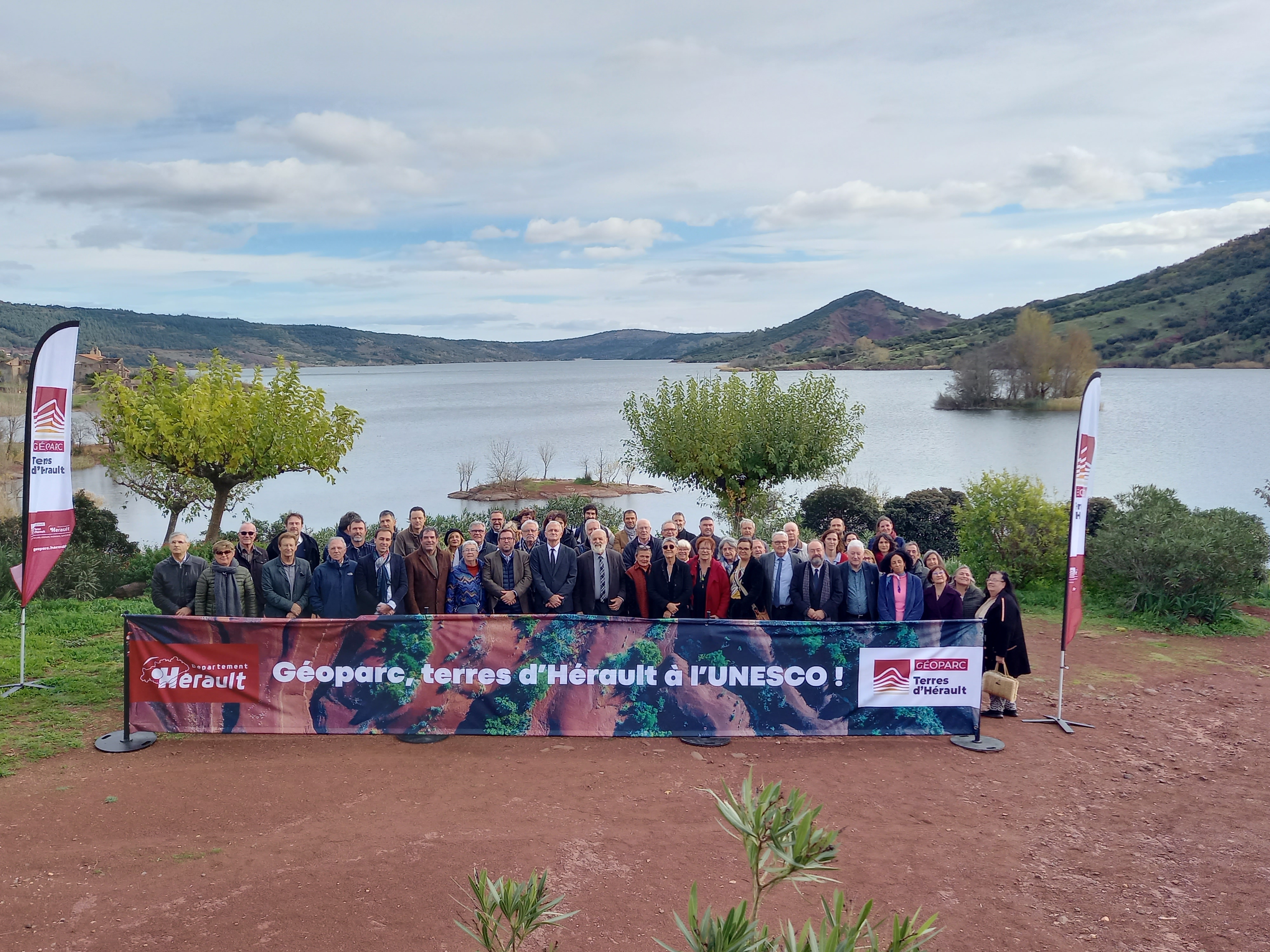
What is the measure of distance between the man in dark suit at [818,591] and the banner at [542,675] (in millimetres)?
1042

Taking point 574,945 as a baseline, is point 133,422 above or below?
above

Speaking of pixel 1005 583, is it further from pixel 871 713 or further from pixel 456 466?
pixel 456 466

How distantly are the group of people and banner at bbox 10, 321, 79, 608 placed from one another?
160cm

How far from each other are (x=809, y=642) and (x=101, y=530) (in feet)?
51.3

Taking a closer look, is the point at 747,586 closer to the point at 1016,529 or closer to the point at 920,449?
the point at 1016,529

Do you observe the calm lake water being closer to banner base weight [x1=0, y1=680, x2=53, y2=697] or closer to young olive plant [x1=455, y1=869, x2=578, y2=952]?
banner base weight [x1=0, y1=680, x2=53, y2=697]

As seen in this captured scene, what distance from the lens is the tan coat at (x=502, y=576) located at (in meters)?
10.4

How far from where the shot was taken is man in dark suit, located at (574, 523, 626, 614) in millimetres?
10617

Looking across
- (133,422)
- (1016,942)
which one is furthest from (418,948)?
(133,422)

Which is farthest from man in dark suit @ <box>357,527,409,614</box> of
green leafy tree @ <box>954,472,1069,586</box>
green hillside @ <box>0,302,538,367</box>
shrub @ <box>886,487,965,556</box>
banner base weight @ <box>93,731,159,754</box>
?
green hillside @ <box>0,302,538,367</box>

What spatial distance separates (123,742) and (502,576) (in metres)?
4.15

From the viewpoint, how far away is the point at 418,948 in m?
5.71

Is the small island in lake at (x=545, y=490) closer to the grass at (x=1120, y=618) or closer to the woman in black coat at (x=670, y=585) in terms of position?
the grass at (x=1120, y=618)

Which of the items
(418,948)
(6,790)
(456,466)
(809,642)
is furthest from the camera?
(456,466)
